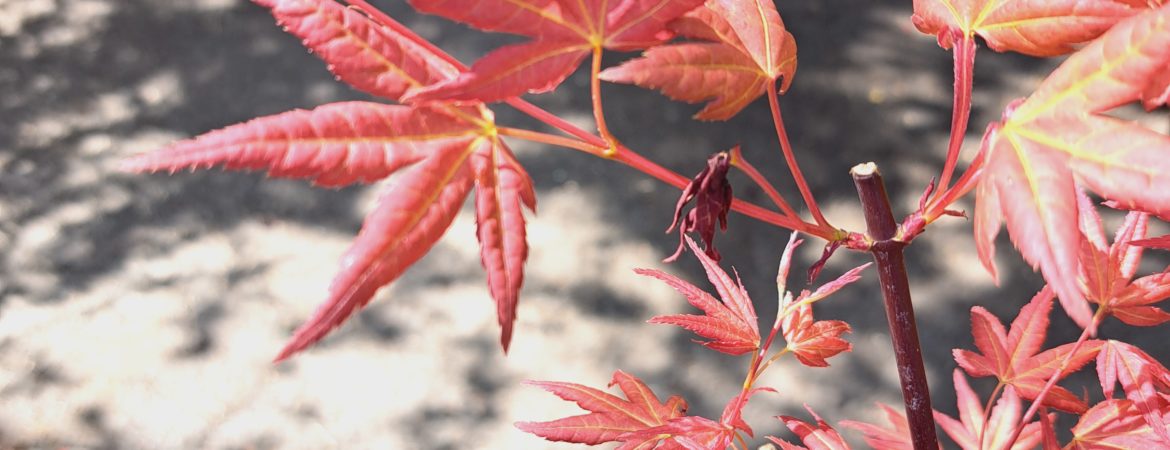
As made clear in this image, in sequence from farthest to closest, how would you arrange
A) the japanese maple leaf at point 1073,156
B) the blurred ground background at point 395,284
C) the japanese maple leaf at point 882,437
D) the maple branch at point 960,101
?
the blurred ground background at point 395,284 < the japanese maple leaf at point 882,437 < the maple branch at point 960,101 < the japanese maple leaf at point 1073,156

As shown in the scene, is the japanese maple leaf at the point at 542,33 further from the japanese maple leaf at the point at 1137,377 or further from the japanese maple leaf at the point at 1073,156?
the japanese maple leaf at the point at 1137,377

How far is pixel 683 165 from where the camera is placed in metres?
2.00

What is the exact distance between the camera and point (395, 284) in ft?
6.49

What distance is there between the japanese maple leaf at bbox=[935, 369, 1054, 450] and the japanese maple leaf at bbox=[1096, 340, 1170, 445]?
0.29 ft

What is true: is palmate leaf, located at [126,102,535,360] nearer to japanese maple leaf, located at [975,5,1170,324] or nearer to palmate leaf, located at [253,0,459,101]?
palmate leaf, located at [253,0,459,101]

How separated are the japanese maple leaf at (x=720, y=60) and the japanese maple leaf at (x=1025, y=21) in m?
0.09

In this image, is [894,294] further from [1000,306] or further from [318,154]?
[1000,306]

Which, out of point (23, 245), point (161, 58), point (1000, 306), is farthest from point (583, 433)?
point (161, 58)

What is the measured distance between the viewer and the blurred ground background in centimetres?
173

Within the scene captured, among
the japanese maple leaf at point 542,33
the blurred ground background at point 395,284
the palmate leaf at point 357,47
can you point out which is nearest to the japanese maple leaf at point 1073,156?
the japanese maple leaf at point 542,33

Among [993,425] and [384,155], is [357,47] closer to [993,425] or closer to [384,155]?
[384,155]

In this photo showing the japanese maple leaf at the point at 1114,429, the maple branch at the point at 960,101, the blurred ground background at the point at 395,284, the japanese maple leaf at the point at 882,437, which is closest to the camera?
the maple branch at the point at 960,101

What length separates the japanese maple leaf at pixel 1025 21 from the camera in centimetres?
44

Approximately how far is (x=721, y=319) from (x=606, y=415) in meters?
0.11
